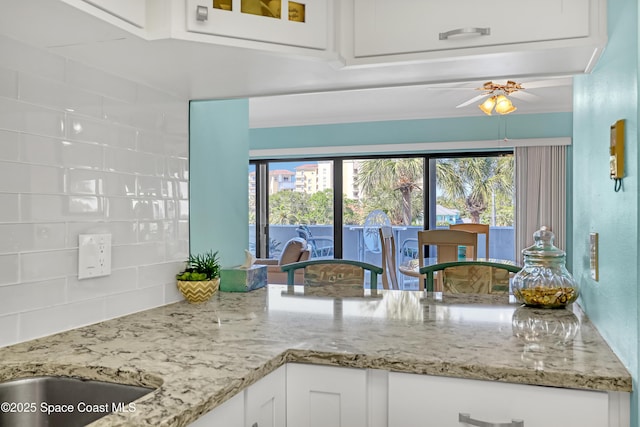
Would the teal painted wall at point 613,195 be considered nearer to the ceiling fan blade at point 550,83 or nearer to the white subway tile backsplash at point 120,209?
the white subway tile backsplash at point 120,209

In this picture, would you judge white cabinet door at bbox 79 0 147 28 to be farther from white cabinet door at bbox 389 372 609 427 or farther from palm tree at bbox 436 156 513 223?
palm tree at bbox 436 156 513 223

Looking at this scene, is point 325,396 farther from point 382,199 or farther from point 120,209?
point 382,199

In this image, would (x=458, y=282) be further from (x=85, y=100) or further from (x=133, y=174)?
(x=85, y=100)

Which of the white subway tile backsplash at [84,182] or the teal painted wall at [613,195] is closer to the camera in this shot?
the teal painted wall at [613,195]

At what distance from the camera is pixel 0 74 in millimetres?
1281

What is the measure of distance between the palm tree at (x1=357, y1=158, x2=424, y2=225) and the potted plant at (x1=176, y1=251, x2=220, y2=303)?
460cm

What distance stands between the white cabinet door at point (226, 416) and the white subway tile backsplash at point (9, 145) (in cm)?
81

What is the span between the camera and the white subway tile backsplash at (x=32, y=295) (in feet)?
4.26

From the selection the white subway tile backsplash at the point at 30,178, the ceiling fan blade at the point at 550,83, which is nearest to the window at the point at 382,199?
the ceiling fan blade at the point at 550,83

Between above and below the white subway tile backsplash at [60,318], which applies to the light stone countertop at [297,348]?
below

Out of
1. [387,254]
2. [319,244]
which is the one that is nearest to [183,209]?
[387,254]

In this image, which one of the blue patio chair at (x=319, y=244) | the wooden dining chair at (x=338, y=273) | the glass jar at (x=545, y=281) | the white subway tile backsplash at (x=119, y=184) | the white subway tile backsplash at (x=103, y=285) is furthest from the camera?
the blue patio chair at (x=319, y=244)

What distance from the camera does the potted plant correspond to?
6.36ft

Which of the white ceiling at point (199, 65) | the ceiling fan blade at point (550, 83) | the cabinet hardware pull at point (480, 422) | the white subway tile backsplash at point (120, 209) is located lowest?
the cabinet hardware pull at point (480, 422)
